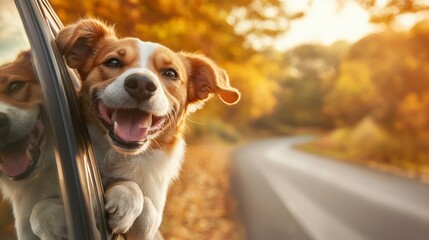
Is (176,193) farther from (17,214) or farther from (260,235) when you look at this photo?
(17,214)

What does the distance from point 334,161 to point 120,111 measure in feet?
14.7

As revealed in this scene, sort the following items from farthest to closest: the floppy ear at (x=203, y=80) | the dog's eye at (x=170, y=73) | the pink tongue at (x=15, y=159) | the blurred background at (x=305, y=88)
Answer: the blurred background at (x=305, y=88) → the floppy ear at (x=203, y=80) → the dog's eye at (x=170, y=73) → the pink tongue at (x=15, y=159)

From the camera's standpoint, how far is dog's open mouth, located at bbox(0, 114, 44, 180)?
2.50 feet

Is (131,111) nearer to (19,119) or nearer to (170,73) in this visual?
(170,73)

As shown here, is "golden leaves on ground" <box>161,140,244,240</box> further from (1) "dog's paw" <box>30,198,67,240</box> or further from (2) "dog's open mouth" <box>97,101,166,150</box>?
(1) "dog's paw" <box>30,198,67,240</box>

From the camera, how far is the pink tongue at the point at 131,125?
3.48 ft

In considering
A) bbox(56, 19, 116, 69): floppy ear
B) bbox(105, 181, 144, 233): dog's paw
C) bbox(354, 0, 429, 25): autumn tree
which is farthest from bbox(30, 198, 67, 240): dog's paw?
bbox(354, 0, 429, 25): autumn tree

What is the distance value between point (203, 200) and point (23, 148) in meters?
4.30

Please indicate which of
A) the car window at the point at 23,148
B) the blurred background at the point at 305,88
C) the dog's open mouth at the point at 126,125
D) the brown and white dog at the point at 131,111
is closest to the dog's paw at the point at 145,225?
the brown and white dog at the point at 131,111

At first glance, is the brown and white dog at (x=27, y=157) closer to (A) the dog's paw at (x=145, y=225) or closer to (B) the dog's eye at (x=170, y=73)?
(A) the dog's paw at (x=145, y=225)

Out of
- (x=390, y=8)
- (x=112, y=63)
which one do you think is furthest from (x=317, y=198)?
(x=112, y=63)

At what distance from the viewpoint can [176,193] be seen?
480 centimetres

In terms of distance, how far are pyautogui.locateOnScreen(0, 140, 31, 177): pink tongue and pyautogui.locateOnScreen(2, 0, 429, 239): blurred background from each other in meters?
2.20

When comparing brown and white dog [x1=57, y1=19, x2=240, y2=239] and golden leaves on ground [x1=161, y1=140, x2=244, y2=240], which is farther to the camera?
golden leaves on ground [x1=161, y1=140, x2=244, y2=240]
